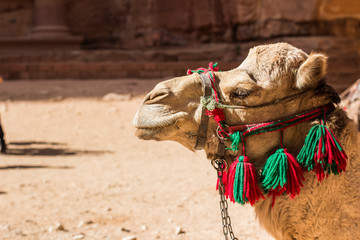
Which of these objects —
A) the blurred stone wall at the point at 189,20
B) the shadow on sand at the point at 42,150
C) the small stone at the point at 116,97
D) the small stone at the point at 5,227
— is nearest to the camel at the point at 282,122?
the small stone at the point at 5,227

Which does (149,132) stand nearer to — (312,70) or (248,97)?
(248,97)

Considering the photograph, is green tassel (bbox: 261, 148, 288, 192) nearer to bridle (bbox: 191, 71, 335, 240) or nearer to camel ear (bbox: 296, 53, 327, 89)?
bridle (bbox: 191, 71, 335, 240)

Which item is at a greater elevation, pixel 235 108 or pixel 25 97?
pixel 235 108

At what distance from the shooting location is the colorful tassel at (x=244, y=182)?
223 centimetres

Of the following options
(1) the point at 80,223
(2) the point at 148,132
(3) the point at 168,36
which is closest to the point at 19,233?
(1) the point at 80,223

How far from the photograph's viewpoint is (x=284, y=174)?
2162mm

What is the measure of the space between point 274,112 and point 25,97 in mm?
12185

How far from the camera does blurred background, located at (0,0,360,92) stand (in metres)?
15.1

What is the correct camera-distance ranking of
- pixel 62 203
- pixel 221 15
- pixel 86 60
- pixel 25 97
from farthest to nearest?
pixel 221 15 → pixel 86 60 → pixel 25 97 → pixel 62 203

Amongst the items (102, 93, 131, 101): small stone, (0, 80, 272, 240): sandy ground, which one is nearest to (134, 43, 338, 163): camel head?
(0, 80, 272, 240): sandy ground

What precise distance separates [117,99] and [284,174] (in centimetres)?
1121

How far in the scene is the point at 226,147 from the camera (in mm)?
2381

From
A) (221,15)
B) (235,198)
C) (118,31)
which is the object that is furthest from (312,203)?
(118,31)

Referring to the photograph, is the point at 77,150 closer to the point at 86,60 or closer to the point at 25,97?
the point at 25,97
